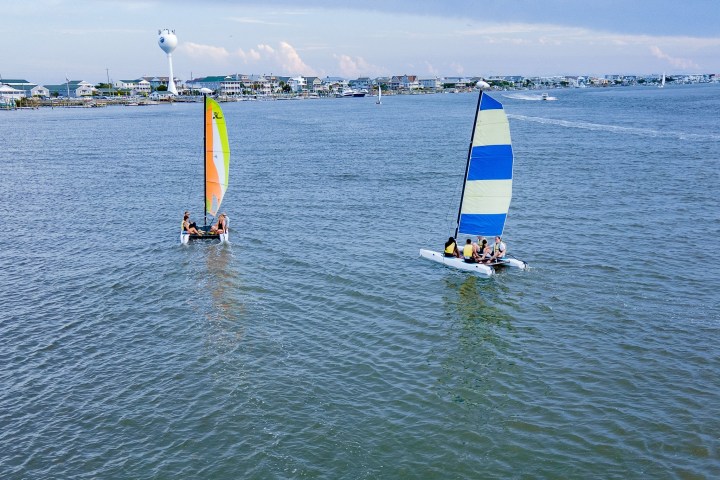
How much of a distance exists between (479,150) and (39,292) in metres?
29.7

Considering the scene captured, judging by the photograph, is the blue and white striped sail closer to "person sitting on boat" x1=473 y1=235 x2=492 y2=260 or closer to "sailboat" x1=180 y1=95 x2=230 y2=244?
"person sitting on boat" x1=473 y1=235 x2=492 y2=260

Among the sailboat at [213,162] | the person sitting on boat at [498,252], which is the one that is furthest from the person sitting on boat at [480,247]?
the sailboat at [213,162]

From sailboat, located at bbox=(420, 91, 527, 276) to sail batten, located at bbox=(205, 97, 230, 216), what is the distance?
749 inches

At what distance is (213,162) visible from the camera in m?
50.0

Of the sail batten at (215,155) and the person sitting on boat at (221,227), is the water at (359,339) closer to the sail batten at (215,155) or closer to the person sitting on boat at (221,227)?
the person sitting on boat at (221,227)

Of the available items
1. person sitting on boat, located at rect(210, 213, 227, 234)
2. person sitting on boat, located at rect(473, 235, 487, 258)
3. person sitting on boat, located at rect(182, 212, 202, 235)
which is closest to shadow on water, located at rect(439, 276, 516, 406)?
person sitting on boat, located at rect(473, 235, 487, 258)

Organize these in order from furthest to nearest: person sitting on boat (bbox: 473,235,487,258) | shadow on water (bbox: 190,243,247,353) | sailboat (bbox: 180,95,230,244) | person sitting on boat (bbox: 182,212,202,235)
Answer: sailboat (bbox: 180,95,230,244) < person sitting on boat (bbox: 182,212,202,235) < person sitting on boat (bbox: 473,235,487,258) < shadow on water (bbox: 190,243,247,353)

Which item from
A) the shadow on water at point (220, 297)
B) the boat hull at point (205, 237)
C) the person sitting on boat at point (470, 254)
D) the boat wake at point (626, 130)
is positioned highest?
the boat wake at point (626, 130)

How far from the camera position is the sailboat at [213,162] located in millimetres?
47156

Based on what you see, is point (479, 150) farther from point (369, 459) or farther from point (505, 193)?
point (369, 459)

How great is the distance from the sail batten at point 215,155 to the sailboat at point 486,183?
62.4ft

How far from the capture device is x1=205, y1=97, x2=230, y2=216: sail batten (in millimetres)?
48062

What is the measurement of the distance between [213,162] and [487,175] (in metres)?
23.2

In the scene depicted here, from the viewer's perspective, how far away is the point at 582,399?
79.1ft
